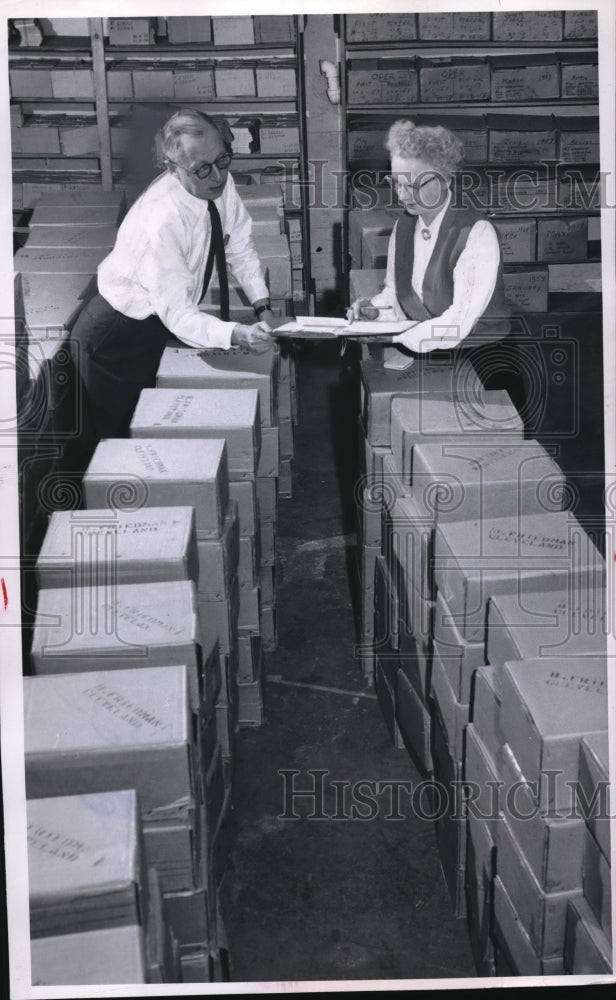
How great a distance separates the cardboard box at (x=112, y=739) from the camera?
2510 millimetres

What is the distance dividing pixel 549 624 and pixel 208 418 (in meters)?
1.45

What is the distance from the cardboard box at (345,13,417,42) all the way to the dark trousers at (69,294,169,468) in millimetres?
3342

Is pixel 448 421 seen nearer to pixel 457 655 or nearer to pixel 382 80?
pixel 457 655

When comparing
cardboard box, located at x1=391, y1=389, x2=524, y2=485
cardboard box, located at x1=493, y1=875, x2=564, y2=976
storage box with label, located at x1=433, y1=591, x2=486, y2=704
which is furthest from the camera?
cardboard box, located at x1=391, y1=389, x2=524, y2=485

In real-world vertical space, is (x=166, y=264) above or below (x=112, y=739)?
above

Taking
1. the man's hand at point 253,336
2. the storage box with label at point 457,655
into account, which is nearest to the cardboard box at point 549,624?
the storage box with label at point 457,655

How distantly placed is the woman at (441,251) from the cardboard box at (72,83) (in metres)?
3.82

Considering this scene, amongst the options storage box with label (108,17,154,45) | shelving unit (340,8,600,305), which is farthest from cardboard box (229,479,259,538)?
storage box with label (108,17,154,45)

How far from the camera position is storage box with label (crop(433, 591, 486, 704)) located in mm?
3090

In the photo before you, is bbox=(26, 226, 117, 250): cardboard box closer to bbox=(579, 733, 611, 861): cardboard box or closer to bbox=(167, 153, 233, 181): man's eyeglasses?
bbox=(167, 153, 233, 181): man's eyeglasses

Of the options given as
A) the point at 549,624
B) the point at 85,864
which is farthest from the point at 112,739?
the point at 549,624

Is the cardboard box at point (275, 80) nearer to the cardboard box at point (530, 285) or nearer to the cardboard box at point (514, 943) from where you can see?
the cardboard box at point (530, 285)

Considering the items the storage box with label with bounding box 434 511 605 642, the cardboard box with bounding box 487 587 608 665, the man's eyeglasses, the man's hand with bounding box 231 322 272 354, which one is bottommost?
the cardboard box with bounding box 487 587 608 665

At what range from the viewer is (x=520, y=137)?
7051mm
